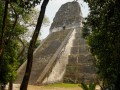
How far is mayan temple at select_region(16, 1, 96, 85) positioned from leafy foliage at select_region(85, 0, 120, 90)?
12.5 metres

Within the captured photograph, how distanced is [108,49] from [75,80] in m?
16.9

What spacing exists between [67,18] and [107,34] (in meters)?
33.7

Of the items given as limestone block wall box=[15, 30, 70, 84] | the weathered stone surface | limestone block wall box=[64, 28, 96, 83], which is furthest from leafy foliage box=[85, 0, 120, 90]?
the weathered stone surface

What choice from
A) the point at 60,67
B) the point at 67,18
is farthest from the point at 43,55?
the point at 67,18

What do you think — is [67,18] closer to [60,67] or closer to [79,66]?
[60,67]

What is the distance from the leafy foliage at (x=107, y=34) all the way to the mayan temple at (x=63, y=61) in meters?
12.5

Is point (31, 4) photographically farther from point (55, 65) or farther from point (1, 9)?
point (55, 65)

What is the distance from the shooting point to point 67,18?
152 feet

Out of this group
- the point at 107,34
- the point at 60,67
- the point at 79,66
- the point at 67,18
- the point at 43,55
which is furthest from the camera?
the point at 67,18

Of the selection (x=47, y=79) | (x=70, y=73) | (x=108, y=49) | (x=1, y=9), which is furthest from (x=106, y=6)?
(x=70, y=73)

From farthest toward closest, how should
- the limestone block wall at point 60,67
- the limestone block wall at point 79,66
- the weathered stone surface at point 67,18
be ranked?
the weathered stone surface at point 67,18 < the limestone block wall at point 79,66 < the limestone block wall at point 60,67

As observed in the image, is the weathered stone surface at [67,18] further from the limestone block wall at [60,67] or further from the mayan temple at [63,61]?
the limestone block wall at [60,67]

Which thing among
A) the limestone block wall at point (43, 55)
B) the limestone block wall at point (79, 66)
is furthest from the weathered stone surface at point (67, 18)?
the limestone block wall at point (79, 66)

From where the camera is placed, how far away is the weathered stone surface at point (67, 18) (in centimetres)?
4408
